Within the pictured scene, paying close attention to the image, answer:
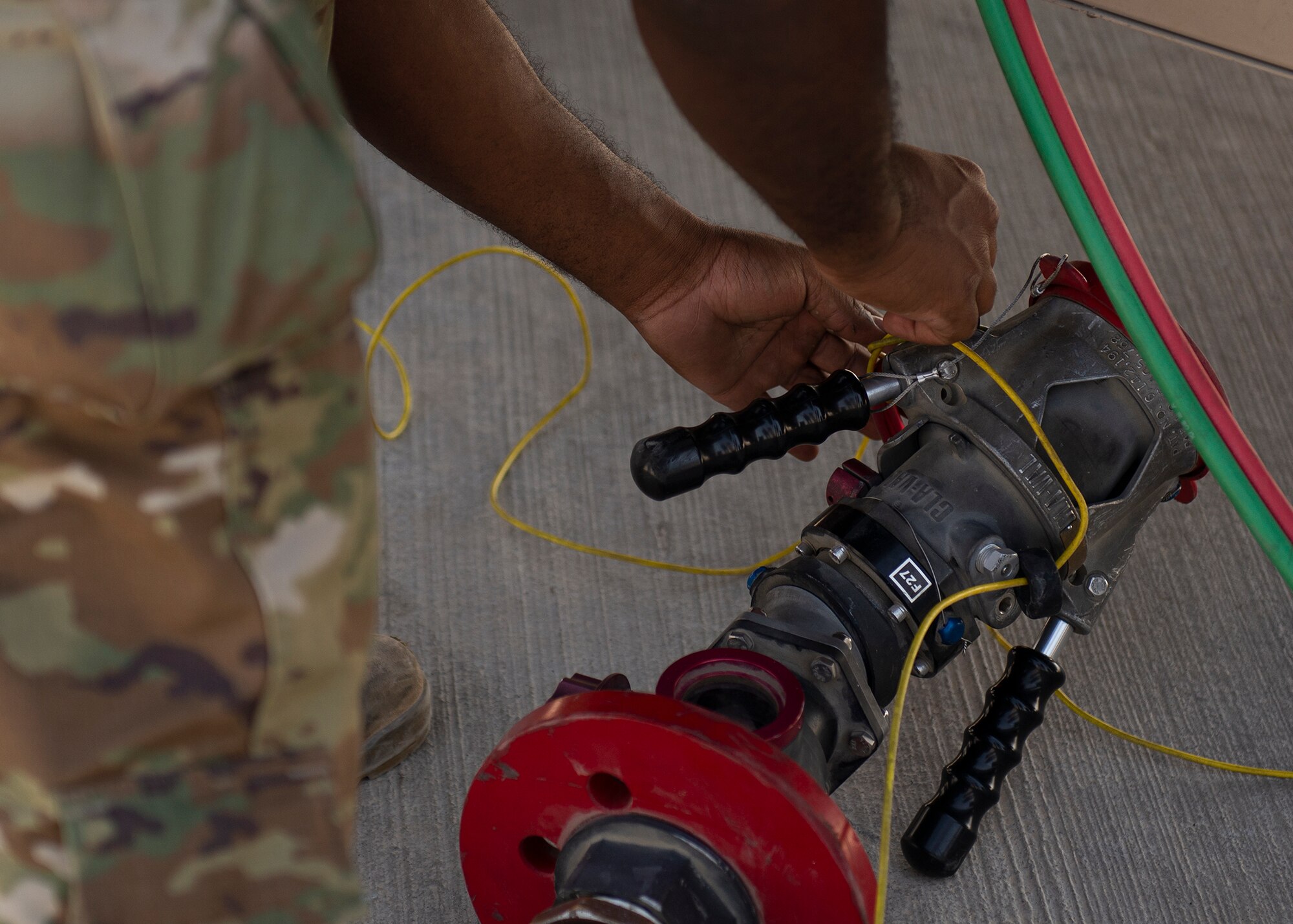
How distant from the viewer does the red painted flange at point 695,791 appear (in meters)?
0.73

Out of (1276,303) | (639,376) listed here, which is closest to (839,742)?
(639,376)

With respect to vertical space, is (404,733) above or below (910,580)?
below

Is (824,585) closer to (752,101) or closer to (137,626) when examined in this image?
(752,101)

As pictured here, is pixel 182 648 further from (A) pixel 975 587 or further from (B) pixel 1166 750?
(B) pixel 1166 750

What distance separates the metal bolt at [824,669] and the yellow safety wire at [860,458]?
55 millimetres

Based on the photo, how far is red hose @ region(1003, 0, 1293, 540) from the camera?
0.85 m

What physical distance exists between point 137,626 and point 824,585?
53 centimetres

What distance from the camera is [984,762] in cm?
98

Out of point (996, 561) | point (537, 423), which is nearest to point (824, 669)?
point (996, 561)

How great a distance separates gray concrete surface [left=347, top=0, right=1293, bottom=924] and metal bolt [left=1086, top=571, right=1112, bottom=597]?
0.25m

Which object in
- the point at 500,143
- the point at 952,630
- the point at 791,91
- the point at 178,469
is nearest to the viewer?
the point at 178,469

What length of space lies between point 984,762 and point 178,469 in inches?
27.4

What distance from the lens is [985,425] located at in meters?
1.00

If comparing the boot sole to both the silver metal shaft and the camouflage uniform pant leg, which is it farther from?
the silver metal shaft
